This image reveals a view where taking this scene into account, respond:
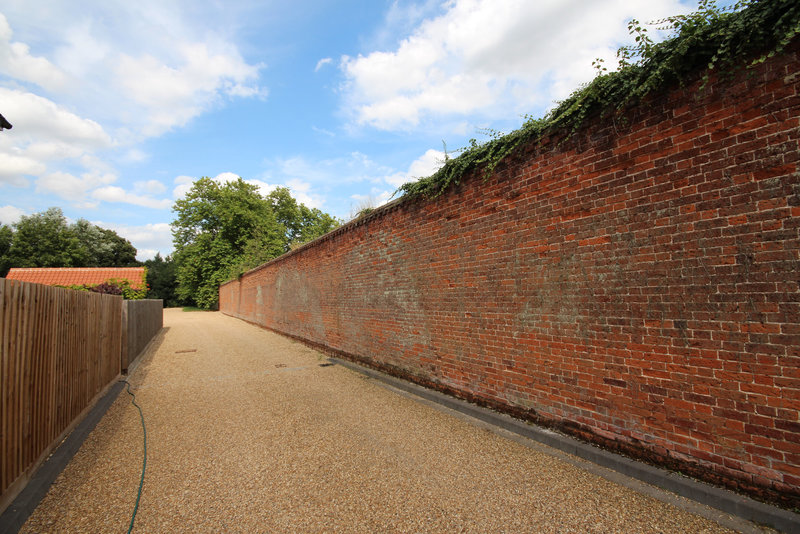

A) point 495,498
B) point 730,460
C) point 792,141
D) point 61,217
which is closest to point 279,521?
point 495,498

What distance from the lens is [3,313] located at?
2580mm

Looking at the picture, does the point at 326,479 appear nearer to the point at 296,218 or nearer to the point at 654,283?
the point at 654,283

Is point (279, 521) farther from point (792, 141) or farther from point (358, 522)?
point (792, 141)

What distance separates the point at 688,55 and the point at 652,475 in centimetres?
321

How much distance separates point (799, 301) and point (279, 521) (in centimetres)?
366

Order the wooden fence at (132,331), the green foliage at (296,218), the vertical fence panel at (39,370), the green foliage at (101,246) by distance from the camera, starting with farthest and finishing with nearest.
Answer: the green foliage at (101,246)
the green foliage at (296,218)
the wooden fence at (132,331)
the vertical fence panel at (39,370)

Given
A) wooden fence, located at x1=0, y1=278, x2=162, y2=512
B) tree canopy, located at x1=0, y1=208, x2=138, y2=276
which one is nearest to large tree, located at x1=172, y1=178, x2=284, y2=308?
tree canopy, located at x1=0, y1=208, x2=138, y2=276

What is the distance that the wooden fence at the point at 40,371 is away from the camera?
102 inches

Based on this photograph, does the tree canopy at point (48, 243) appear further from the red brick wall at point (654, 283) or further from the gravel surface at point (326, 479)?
the red brick wall at point (654, 283)

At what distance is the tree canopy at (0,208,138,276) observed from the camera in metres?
39.3

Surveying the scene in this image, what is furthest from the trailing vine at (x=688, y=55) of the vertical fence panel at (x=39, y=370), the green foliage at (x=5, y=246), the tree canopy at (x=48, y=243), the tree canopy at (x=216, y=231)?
the green foliage at (x=5, y=246)

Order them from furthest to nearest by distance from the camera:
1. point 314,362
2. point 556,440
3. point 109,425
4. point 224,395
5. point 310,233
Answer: point 310,233, point 314,362, point 224,395, point 109,425, point 556,440

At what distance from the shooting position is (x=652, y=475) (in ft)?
9.02

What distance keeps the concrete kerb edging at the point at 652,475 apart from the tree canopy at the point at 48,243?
52901 millimetres
